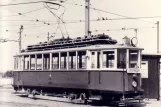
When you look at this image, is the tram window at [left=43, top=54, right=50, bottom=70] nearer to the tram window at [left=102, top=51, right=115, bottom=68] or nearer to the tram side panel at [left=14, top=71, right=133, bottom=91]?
the tram side panel at [left=14, top=71, right=133, bottom=91]

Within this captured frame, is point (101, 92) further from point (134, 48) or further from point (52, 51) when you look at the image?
point (52, 51)

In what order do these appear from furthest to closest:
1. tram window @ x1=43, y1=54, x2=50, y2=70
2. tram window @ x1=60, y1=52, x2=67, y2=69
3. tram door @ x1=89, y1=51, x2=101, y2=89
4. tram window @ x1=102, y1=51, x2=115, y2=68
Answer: tram window @ x1=43, y1=54, x2=50, y2=70
tram window @ x1=60, y1=52, x2=67, y2=69
tram door @ x1=89, y1=51, x2=101, y2=89
tram window @ x1=102, y1=51, x2=115, y2=68

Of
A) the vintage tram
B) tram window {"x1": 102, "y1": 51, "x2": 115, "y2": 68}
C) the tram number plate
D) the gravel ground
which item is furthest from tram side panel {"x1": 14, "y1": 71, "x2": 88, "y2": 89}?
the tram number plate

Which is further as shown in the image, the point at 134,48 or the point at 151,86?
the point at 151,86

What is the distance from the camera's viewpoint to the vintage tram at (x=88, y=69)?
14.7 metres

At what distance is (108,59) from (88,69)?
1.23m

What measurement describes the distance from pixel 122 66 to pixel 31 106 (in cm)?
483

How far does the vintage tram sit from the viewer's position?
14.7 m

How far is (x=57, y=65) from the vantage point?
17984mm

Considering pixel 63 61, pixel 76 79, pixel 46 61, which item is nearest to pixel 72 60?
pixel 63 61

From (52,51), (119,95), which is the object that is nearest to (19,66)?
(52,51)

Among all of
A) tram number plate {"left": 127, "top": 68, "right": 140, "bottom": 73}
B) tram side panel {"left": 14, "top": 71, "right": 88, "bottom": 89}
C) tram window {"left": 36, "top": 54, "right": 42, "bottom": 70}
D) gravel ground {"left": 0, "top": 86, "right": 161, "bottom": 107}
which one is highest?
tram window {"left": 36, "top": 54, "right": 42, "bottom": 70}

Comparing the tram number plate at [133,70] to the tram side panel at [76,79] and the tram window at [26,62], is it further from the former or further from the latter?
the tram window at [26,62]

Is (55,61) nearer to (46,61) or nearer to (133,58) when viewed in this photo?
(46,61)
